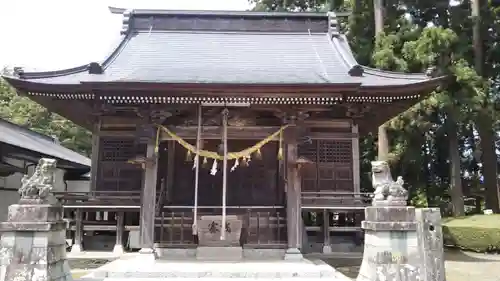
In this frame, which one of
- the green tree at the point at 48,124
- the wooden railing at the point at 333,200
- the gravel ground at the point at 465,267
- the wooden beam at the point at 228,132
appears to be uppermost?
the green tree at the point at 48,124

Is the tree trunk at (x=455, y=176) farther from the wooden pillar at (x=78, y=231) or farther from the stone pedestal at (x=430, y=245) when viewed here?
the wooden pillar at (x=78, y=231)

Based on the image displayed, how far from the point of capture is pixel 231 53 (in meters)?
13.7

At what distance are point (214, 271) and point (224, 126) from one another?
3.58m

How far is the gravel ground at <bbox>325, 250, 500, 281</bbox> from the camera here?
966 centimetres

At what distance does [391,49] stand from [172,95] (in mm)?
10938

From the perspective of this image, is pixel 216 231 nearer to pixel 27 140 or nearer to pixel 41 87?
pixel 41 87

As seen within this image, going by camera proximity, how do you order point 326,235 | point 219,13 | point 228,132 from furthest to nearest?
point 219,13
point 326,235
point 228,132

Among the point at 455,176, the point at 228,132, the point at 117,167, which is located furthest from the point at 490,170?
the point at 117,167

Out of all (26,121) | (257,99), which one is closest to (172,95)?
(257,99)

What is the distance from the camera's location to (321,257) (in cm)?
1143

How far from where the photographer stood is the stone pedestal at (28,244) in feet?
22.6

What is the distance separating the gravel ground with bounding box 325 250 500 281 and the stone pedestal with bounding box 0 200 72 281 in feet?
20.7

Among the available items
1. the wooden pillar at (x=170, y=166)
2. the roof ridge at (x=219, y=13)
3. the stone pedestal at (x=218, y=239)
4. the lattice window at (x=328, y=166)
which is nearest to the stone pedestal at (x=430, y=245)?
the stone pedestal at (x=218, y=239)

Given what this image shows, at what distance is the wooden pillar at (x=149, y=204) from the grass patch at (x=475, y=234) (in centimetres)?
1100
